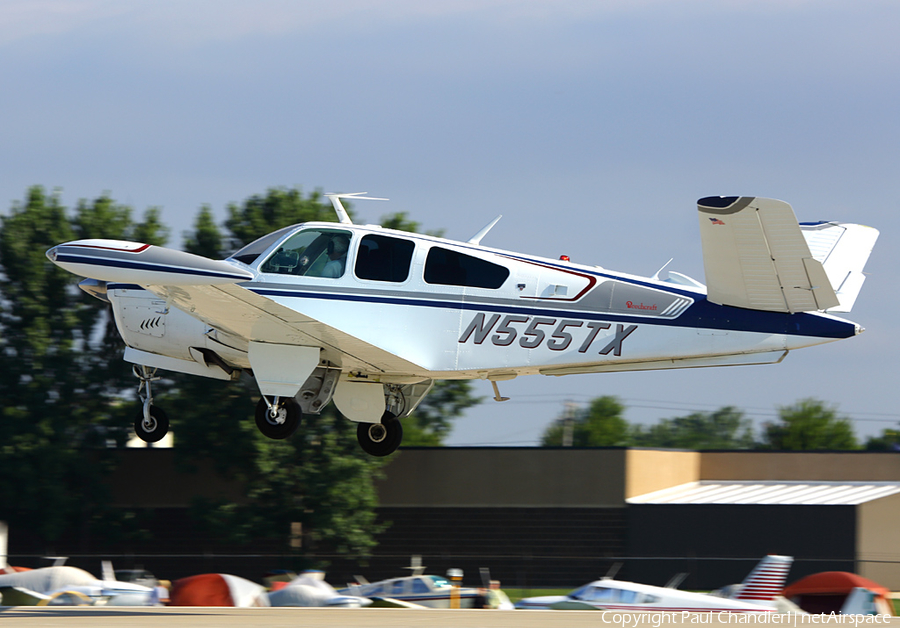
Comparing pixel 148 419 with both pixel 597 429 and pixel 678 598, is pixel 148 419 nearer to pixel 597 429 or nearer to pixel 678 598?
pixel 678 598

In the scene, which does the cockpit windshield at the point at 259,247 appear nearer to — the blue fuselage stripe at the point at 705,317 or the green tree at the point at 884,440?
the blue fuselage stripe at the point at 705,317

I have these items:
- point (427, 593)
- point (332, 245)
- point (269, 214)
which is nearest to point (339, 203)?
point (332, 245)

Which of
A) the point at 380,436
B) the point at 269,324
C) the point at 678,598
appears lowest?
the point at 678,598

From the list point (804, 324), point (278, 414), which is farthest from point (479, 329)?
point (804, 324)

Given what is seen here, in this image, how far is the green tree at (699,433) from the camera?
94.0 m

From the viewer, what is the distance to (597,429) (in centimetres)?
7975

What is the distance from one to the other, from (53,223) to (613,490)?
62.2ft

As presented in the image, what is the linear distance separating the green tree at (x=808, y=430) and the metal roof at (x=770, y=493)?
4044 centimetres

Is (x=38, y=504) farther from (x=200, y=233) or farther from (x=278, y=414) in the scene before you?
(x=278, y=414)

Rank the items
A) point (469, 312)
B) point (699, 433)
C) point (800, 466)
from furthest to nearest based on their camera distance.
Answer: point (699, 433) → point (800, 466) → point (469, 312)

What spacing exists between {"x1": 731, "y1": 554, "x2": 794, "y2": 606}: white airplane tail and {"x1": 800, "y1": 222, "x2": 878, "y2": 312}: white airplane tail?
697cm

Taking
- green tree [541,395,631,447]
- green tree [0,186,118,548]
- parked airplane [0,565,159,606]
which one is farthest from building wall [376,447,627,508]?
green tree [541,395,631,447]

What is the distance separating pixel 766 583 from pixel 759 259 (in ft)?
28.9

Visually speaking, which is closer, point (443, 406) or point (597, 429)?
point (443, 406)
